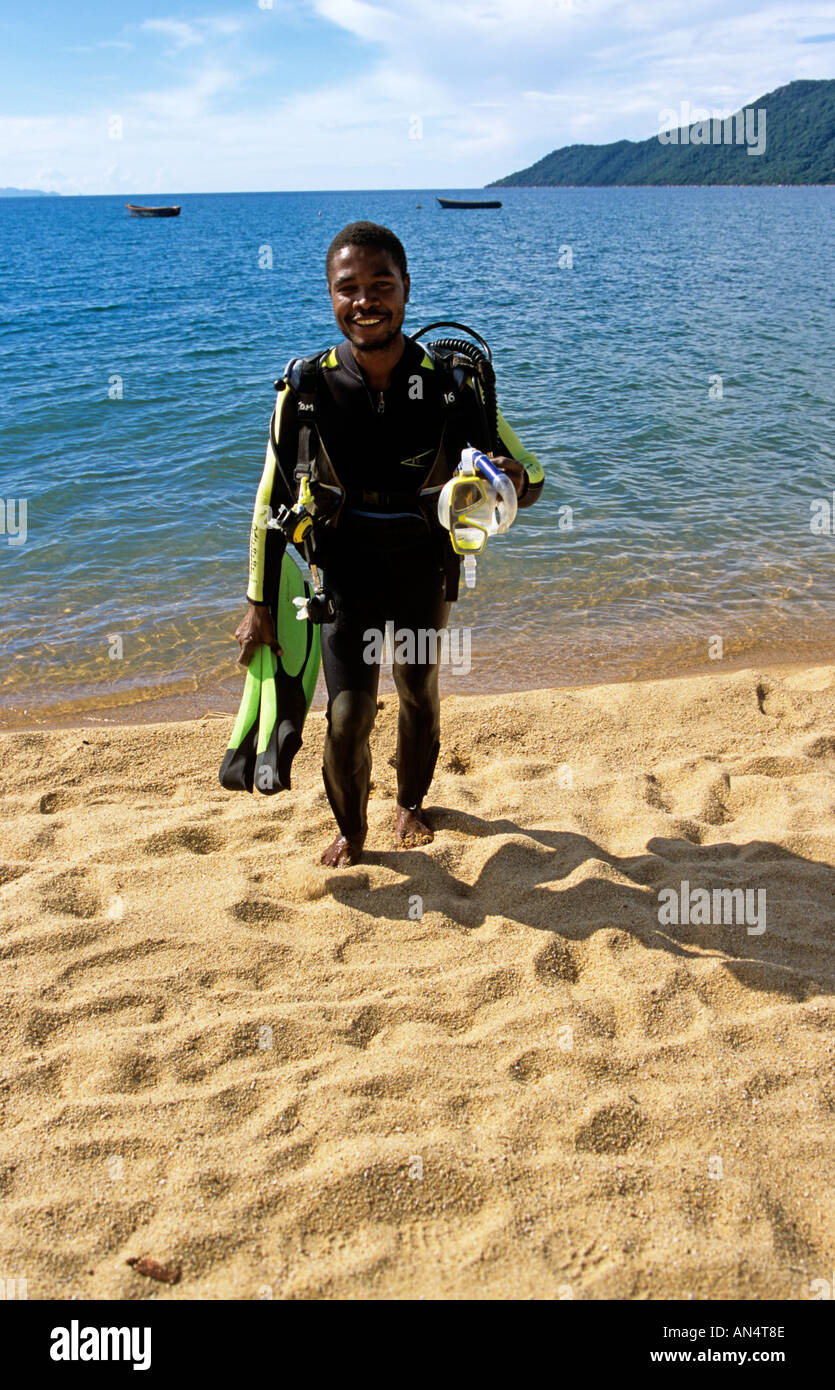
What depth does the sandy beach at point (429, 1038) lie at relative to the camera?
207 centimetres

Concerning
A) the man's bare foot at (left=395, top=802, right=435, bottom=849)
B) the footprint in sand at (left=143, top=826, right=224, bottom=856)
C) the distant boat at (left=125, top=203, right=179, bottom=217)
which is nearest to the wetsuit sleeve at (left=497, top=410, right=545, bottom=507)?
the man's bare foot at (left=395, top=802, right=435, bottom=849)

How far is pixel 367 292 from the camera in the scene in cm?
294

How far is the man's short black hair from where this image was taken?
9.53 feet

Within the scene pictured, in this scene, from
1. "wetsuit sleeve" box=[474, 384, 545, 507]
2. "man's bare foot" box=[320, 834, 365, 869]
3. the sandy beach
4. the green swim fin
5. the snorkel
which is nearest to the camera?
the sandy beach

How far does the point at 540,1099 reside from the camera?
8.00ft

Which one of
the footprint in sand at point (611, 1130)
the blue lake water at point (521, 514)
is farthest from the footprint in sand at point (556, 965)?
the blue lake water at point (521, 514)

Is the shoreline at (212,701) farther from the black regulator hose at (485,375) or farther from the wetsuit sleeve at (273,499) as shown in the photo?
the black regulator hose at (485,375)

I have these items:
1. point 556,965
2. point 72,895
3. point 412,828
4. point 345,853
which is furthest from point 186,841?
point 556,965

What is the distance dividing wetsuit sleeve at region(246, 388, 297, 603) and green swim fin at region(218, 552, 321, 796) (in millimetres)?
101

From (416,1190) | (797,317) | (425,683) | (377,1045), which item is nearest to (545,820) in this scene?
(425,683)

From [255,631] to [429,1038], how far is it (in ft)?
4.97

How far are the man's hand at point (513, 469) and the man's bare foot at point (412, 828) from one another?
1.45m

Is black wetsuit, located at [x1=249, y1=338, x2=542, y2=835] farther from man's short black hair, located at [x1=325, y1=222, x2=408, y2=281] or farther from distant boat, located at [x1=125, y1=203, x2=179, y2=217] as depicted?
distant boat, located at [x1=125, y1=203, x2=179, y2=217]
